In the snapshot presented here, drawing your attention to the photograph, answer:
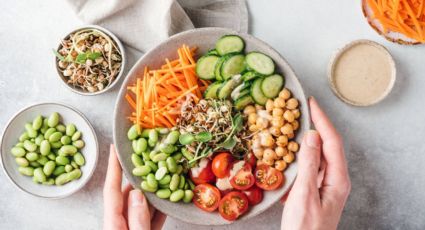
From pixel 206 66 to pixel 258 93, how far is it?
28 cm

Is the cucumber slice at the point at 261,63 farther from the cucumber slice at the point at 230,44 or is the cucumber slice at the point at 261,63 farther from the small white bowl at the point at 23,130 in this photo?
the small white bowl at the point at 23,130

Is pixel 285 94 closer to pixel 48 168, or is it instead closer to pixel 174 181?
pixel 174 181

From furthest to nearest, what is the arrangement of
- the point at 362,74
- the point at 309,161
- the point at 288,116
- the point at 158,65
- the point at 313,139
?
the point at 362,74 < the point at 158,65 < the point at 288,116 < the point at 313,139 < the point at 309,161

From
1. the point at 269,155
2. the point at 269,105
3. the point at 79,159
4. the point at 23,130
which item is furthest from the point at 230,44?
the point at 23,130

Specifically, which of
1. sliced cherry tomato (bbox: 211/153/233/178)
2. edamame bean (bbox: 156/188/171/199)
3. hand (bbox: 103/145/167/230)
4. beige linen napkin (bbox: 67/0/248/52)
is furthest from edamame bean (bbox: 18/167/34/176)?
sliced cherry tomato (bbox: 211/153/233/178)

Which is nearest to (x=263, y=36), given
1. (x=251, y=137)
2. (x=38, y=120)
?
(x=251, y=137)

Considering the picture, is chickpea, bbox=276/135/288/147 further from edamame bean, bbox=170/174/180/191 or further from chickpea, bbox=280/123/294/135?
edamame bean, bbox=170/174/180/191

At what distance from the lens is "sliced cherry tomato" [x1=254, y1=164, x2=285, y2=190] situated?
2.69 meters

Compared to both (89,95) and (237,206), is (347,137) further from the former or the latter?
(89,95)

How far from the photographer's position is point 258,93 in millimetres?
2707

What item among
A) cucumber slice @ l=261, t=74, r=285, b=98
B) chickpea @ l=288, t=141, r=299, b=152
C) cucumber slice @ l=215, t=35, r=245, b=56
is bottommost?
chickpea @ l=288, t=141, r=299, b=152

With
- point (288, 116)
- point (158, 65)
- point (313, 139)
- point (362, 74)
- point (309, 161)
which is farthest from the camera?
point (362, 74)

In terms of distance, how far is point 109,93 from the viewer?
304cm

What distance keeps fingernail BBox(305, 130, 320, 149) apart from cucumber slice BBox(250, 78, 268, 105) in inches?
11.1
